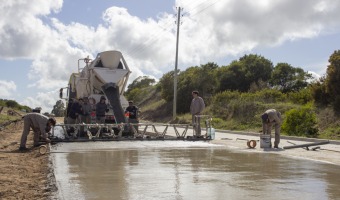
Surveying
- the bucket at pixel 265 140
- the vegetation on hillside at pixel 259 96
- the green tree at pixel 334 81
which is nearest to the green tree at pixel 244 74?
the vegetation on hillside at pixel 259 96

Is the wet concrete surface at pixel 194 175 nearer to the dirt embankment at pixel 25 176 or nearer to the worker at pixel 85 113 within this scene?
the dirt embankment at pixel 25 176

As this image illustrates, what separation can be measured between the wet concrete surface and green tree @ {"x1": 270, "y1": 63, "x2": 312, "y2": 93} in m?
33.9

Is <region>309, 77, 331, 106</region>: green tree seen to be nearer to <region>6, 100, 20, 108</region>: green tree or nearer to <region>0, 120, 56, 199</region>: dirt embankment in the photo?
<region>0, 120, 56, 199</region>: dirt embankment

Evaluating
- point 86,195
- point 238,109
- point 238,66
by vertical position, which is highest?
point 238,66

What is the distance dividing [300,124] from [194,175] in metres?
14.8

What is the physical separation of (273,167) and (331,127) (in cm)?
1413

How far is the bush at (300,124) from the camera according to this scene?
68.6ft

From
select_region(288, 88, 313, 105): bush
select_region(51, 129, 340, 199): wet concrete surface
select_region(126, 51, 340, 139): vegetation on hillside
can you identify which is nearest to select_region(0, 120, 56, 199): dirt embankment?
select_region(51, 129, 340, 199): wet concrete surface

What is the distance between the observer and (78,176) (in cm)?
745

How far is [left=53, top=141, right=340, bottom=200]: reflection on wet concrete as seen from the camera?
19.8 feet

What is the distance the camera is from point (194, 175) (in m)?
7.66

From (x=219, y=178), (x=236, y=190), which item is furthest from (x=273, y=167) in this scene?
(x=236, y=190)

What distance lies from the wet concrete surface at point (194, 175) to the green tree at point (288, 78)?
33.9 meters

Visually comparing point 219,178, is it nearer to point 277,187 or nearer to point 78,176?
point 277,187
